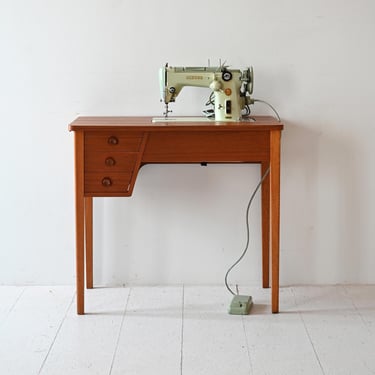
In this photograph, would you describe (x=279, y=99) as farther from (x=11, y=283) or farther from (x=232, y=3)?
(x=11, y=283)

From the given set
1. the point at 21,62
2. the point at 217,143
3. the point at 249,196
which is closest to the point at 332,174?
the point at 249,196

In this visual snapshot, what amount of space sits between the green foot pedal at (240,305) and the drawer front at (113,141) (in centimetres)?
74

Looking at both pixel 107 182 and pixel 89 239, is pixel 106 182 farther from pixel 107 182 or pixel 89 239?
pixel 89 239

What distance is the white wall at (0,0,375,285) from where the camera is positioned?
136 inches

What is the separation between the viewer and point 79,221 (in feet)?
10.6

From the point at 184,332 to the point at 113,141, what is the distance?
772 millimetres

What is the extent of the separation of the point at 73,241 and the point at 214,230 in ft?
2.04

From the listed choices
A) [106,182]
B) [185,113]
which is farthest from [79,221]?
[185,113]

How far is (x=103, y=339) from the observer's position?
302 centimetres

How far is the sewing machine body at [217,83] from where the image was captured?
3.27 m

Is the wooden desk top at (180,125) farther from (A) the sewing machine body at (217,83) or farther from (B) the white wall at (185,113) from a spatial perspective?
(B) the white wall at (185,113)

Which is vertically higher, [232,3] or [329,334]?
[232,3]

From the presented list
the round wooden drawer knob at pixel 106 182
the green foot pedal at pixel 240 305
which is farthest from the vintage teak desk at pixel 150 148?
the green foot pedal at pixel 240 305

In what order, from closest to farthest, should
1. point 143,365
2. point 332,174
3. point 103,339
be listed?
1. point 143,365
2. point 103,339
3. point 332,174
